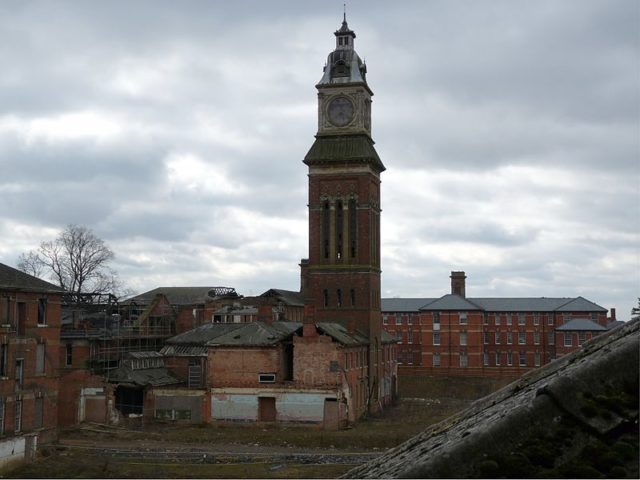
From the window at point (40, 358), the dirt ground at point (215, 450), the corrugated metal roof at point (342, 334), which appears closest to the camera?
the dirt ground at point (215, 450)

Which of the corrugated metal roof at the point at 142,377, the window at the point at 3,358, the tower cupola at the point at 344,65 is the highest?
the tower cupola at the point at 344,65

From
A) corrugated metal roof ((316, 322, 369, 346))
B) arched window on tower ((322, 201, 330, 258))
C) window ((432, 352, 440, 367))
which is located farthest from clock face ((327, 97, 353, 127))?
window ((432, 352, 440, 367))

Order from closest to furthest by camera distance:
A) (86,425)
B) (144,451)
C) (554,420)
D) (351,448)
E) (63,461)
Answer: (554,420) → (63,461) → (144,451) → (351,448) → (86,425)

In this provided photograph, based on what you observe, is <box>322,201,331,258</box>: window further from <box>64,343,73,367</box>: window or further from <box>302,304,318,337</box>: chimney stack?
<box>64,343,73,367</box>: window

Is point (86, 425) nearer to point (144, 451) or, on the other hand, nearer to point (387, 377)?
point (144, 451)

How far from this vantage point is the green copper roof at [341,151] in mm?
56438

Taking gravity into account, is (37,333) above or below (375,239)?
below

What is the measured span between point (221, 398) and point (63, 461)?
45.1ft

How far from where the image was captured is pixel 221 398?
4525 cm

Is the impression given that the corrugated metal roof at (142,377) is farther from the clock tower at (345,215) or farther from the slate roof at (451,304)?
the slate roof at (451,304)

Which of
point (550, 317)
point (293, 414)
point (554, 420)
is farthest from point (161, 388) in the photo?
point (550, 317)

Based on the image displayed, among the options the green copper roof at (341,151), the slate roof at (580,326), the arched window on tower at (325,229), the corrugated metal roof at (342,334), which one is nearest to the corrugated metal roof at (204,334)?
the corrugated metal roof at (342,334)

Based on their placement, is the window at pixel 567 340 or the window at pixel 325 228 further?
the window at pixel 567 340

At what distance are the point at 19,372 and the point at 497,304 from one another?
60.5 metres
